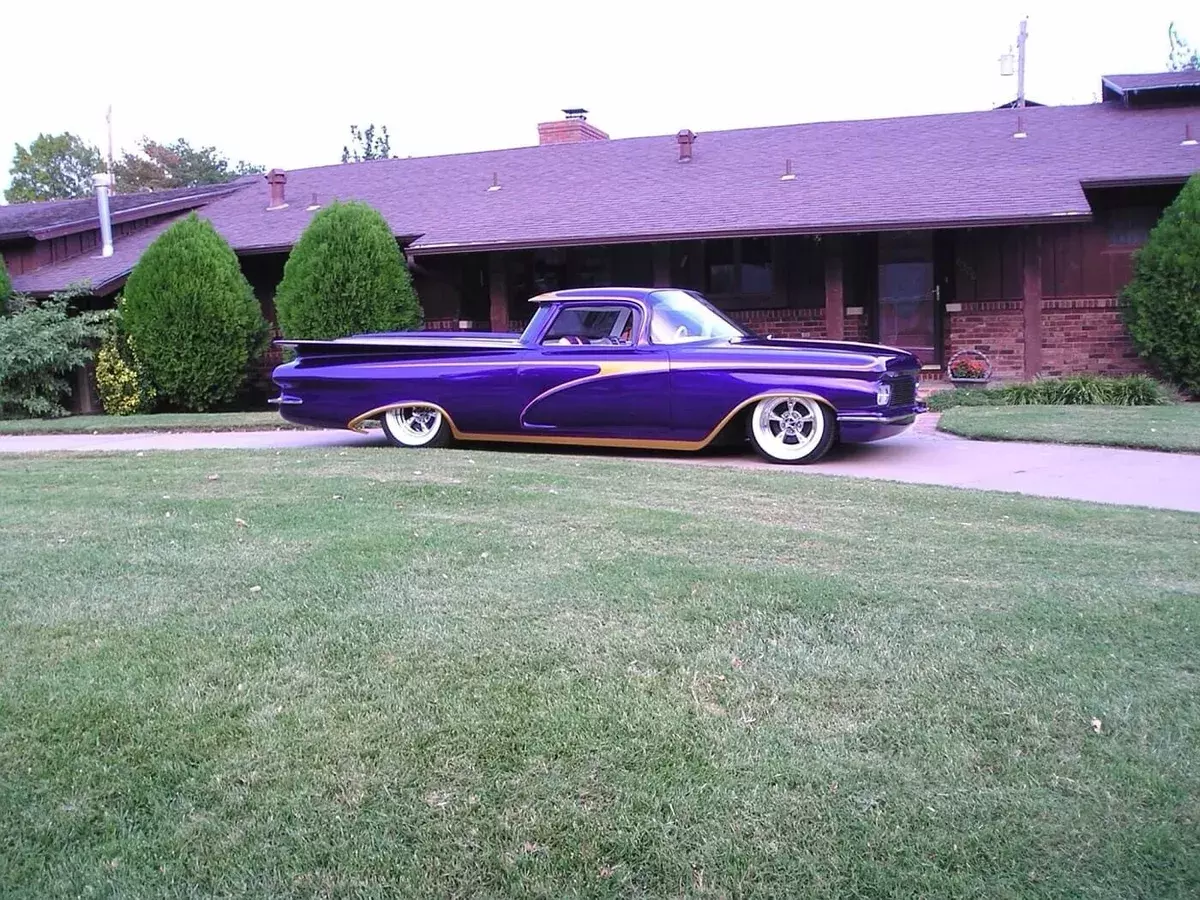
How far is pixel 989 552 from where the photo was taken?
503 centimetres

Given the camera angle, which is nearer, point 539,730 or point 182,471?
point 539,730

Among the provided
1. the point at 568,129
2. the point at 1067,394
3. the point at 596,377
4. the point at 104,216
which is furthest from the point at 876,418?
the point at 104,216

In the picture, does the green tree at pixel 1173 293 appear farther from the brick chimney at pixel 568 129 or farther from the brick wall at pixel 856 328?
the brick chimney at pixel 568 129

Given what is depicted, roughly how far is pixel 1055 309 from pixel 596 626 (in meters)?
12.8

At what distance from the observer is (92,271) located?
1792cm

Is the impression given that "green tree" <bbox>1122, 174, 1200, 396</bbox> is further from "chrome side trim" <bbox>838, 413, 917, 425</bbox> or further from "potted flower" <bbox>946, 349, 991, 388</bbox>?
"chrome side trim" <bbox>838, 413, 917, 425</bbox>

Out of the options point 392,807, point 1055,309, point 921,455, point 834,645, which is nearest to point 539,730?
point 392,807

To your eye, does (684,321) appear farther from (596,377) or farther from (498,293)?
(498,293)

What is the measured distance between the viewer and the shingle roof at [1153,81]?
54.4 ft

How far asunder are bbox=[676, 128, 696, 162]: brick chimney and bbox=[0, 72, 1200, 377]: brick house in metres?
0.03

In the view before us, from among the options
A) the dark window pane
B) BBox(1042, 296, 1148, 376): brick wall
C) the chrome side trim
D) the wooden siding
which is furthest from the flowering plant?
the wooden siding

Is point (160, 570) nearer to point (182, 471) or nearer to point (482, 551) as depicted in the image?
point (482, 551)

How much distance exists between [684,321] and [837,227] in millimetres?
5176

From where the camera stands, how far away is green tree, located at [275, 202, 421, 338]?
14.6 metres
